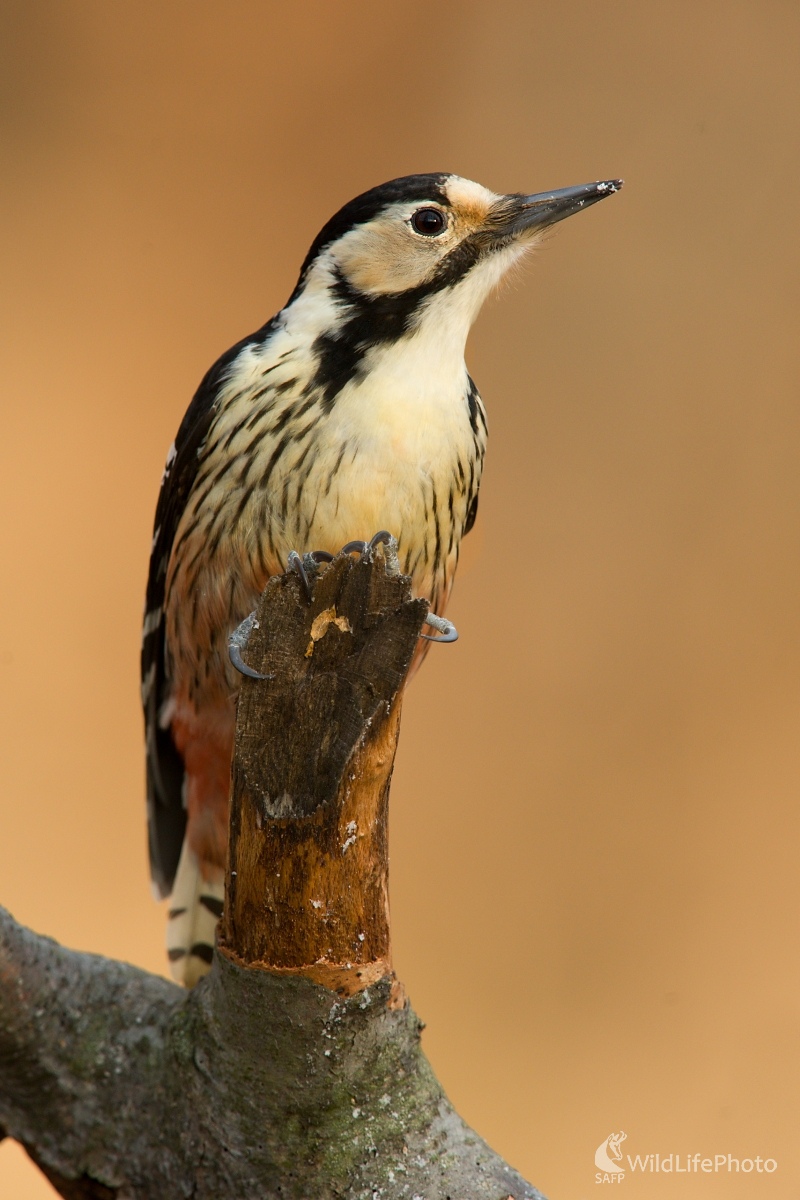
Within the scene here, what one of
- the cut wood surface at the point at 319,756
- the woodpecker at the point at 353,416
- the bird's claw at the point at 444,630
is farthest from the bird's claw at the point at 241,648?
the bird's claw at the point at 444,630

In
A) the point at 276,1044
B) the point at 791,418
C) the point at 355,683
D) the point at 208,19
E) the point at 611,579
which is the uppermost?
the point at 208,19

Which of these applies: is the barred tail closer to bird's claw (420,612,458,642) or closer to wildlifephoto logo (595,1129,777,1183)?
bird's claw (420,612,458,642)

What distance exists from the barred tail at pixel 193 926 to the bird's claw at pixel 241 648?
730 mm

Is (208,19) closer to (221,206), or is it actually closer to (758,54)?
(221,206)

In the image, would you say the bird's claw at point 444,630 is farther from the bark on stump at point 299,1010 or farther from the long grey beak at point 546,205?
the long grey beak at point 546,205

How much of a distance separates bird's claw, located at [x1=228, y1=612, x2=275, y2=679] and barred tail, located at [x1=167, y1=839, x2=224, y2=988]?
0.73 meters

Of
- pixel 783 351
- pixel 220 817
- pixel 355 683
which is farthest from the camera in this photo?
pixel 783 351

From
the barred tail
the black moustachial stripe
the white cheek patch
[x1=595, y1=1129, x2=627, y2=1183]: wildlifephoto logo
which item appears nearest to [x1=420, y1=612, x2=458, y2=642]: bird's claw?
the black moustachial stripe

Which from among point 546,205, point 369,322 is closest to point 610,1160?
point 369,322

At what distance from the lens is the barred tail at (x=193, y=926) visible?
2756mm

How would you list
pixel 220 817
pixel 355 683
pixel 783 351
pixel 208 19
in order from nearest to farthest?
1. pixel 355 683
2. pixel 220 817
3. pixel 208 19
4. pixel 783 351

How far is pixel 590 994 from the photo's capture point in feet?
12.5

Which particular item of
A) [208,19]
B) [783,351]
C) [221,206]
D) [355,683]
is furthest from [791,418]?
[355,683]

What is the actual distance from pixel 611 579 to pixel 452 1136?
2.29 m
